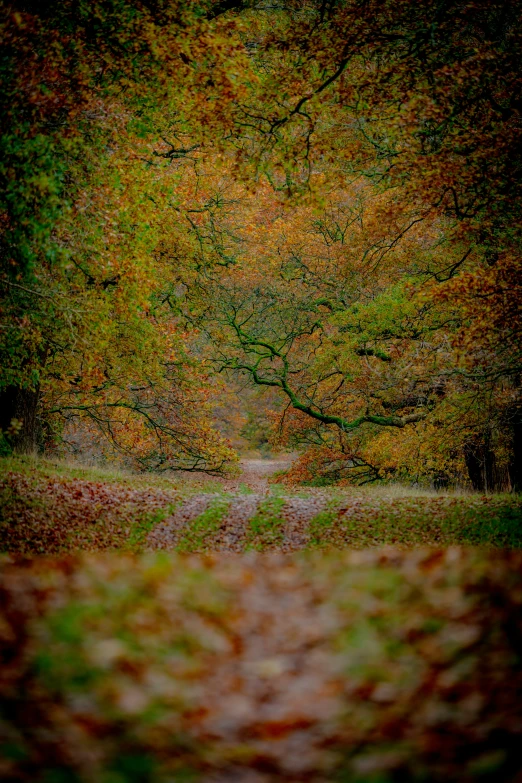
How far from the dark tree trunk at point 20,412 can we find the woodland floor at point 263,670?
9553 mm

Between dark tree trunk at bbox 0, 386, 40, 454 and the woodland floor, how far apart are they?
376 inches

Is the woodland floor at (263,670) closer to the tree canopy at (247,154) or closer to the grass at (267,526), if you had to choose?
the tree canopy at (247,154)

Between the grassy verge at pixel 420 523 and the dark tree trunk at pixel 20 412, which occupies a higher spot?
the dark tree trunk at pixel 20 412

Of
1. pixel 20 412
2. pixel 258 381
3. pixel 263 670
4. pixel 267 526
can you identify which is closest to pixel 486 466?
pixel 258 381

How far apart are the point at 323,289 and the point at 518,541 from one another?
12301 millimetres

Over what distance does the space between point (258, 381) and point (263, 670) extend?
15.7 metres

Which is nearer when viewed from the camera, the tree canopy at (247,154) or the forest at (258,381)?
the forest at (258,381)

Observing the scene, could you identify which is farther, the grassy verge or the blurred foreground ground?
the grassy verge

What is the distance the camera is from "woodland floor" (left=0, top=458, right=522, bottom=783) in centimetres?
269

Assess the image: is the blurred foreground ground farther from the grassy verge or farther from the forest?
the grassy verge

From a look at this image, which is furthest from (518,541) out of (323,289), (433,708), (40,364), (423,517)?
(323,289)

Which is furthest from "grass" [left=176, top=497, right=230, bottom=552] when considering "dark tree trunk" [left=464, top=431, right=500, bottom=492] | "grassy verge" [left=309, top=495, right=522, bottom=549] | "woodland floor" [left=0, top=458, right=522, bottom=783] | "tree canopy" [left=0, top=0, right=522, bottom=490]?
"dark tree trunk" [left=464, top=431, right=500, bottom=492]

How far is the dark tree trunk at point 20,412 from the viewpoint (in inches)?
570

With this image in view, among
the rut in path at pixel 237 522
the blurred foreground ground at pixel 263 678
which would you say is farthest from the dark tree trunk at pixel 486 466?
the blurred foreground ground at pixel 263 678
